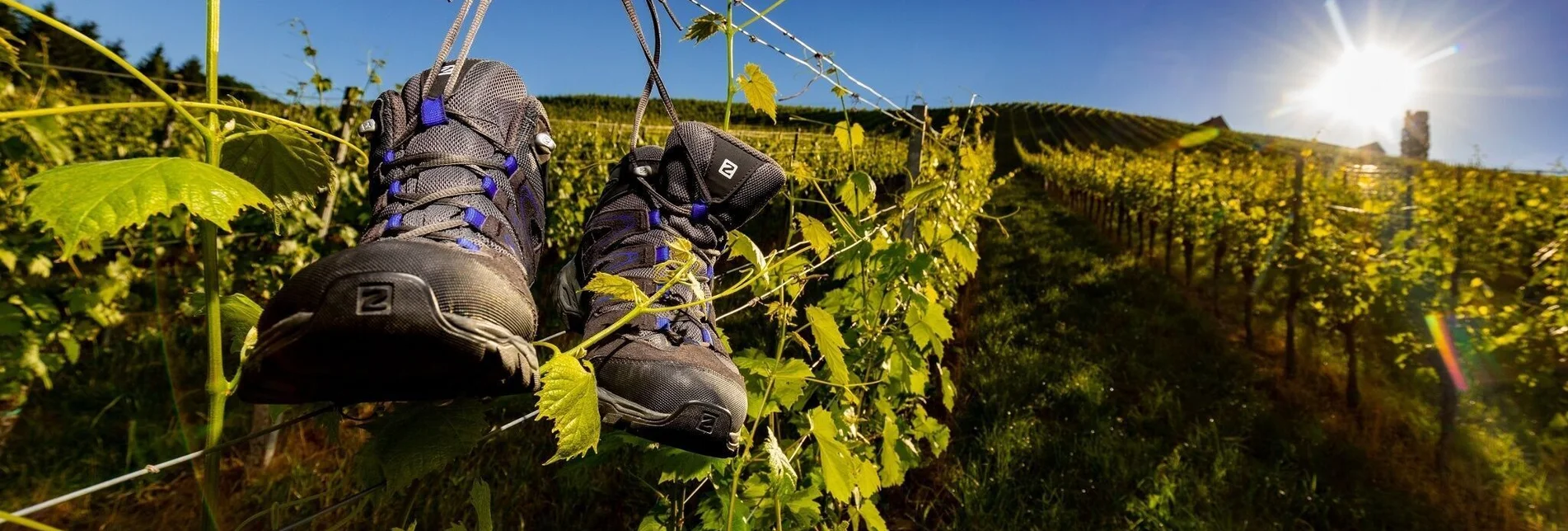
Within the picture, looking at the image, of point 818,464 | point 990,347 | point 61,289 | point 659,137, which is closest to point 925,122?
point 818,464

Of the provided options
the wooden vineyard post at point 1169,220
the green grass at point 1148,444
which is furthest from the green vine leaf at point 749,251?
the wooden vineyard post at point 1169,220

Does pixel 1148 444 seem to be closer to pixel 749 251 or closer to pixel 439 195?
pixel 749 251

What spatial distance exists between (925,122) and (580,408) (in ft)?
7.86

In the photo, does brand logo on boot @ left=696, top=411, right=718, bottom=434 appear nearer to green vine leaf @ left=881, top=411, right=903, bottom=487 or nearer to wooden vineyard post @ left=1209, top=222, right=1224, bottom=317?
green vine leaf @ left=881, top=411, right=903, bottom=487

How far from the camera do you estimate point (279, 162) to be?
661mm

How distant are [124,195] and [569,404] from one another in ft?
1.19

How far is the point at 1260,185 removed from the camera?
715cm

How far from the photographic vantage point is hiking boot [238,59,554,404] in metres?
0.62

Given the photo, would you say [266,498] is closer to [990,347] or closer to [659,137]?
[990,347]

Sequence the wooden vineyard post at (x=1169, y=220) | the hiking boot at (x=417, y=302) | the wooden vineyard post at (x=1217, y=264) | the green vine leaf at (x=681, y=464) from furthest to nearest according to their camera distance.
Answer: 1. the wooden vineyard post at (x=1169, y=220)
2. the wooden vineyard post at (x=1217, y=264)
3. the green vine leaf at (x=681, y=464)
4. the hiking boot at (x=417, y=302)

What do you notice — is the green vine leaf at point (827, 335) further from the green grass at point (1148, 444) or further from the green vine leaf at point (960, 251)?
the green grass at point (1148, 444)

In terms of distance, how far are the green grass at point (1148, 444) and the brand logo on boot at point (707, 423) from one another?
6.49 feet

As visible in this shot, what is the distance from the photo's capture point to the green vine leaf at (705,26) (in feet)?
3.56

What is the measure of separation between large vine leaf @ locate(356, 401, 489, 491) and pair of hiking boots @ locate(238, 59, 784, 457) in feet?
0.09
